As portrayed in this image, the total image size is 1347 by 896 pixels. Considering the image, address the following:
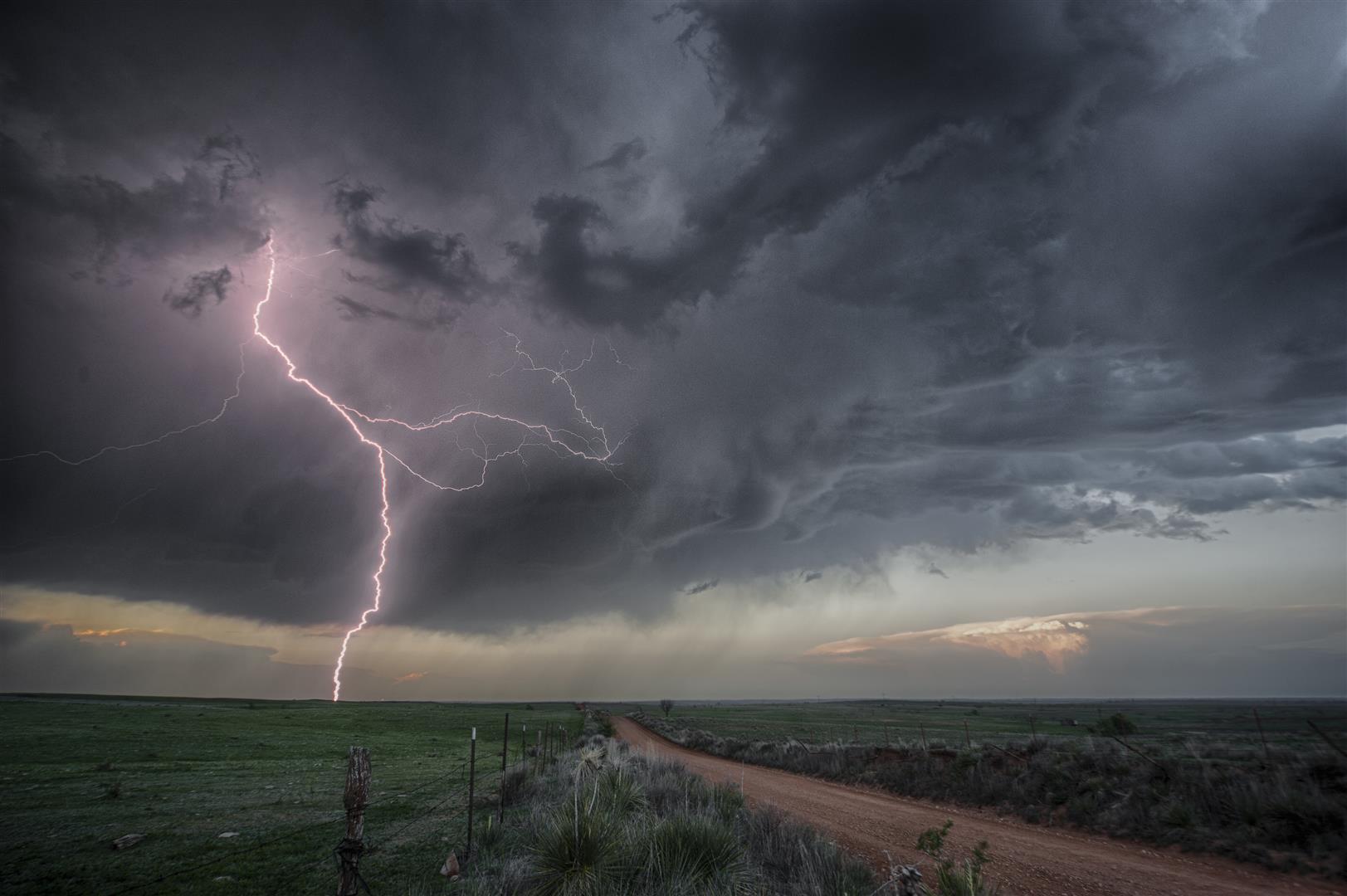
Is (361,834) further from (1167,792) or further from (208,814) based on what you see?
(1167,792)

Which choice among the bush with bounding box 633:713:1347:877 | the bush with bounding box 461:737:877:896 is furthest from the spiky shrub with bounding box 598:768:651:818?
the bush with bounding box 633:713:1347:877

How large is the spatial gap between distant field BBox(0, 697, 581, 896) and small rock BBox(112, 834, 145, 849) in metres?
0.17

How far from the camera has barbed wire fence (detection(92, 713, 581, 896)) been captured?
6492mm

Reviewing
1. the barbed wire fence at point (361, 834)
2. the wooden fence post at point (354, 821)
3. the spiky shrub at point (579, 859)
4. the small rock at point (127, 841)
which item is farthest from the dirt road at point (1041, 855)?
the small rock at point (127, 841)

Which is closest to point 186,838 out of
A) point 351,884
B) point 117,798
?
point 117,798

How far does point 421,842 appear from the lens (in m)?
13.8

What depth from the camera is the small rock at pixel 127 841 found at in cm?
1313

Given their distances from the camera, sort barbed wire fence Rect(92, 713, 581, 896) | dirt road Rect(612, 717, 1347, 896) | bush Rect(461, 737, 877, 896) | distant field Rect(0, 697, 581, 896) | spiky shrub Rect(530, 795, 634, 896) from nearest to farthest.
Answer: barbed wire fence Rect(92, 713, 581, 896) < spiky shrub Rect(530, 795, 634, 896) < bush Rect(461, 737, 877, 896) < dirt road Rect(612, 717, 1347, 896) < distant field Rect(0, 697, 581, 896)

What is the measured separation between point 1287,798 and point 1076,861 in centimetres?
437

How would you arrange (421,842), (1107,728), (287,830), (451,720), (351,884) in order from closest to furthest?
(351,884), (421,842), (287,830), (1107,728), (451,720)

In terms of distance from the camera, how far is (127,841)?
43.9 feet

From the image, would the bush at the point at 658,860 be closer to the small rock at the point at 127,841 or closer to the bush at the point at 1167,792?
the bush at the point at 1167,792

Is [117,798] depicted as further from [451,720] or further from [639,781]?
[451,720]

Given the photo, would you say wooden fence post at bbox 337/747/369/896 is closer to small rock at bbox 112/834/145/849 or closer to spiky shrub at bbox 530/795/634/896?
spiky shrub at bbox 530/795/634/896
